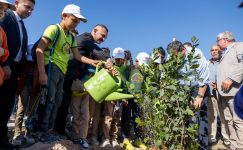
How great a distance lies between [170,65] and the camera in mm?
3506

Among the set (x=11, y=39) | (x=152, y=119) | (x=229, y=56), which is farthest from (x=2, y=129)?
(x=229, y=56)

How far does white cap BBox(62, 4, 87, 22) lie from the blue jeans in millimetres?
635

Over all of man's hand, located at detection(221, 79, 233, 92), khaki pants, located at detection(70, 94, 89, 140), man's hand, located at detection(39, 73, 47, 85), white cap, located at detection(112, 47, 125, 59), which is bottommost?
khaki pants, located at detection(70, 94, 89, 140)

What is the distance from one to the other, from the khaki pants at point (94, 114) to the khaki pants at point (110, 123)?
4.7 inches

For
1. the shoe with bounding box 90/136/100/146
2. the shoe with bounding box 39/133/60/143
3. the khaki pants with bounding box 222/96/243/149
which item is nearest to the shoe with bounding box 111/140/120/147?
the shoe with bounding box 90/136/100/146

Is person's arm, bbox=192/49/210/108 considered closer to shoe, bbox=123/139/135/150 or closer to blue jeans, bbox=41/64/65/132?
shoe, bbox=123/139/135/150

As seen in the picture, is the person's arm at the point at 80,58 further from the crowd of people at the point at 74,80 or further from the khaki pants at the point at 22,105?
the khaki pants at the point at 22,105

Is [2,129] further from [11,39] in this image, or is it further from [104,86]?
[104,86]

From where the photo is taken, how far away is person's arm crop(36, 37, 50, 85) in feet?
11.1

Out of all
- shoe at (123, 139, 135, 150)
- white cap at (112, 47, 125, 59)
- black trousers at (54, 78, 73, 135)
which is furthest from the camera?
white cap at (112, 47, 125, 59)

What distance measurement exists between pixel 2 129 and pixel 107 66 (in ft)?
4.34

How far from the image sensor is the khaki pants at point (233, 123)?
4.53 m

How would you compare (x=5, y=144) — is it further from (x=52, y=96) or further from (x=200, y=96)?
(x=200, y=96)

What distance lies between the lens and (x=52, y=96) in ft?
11.7
